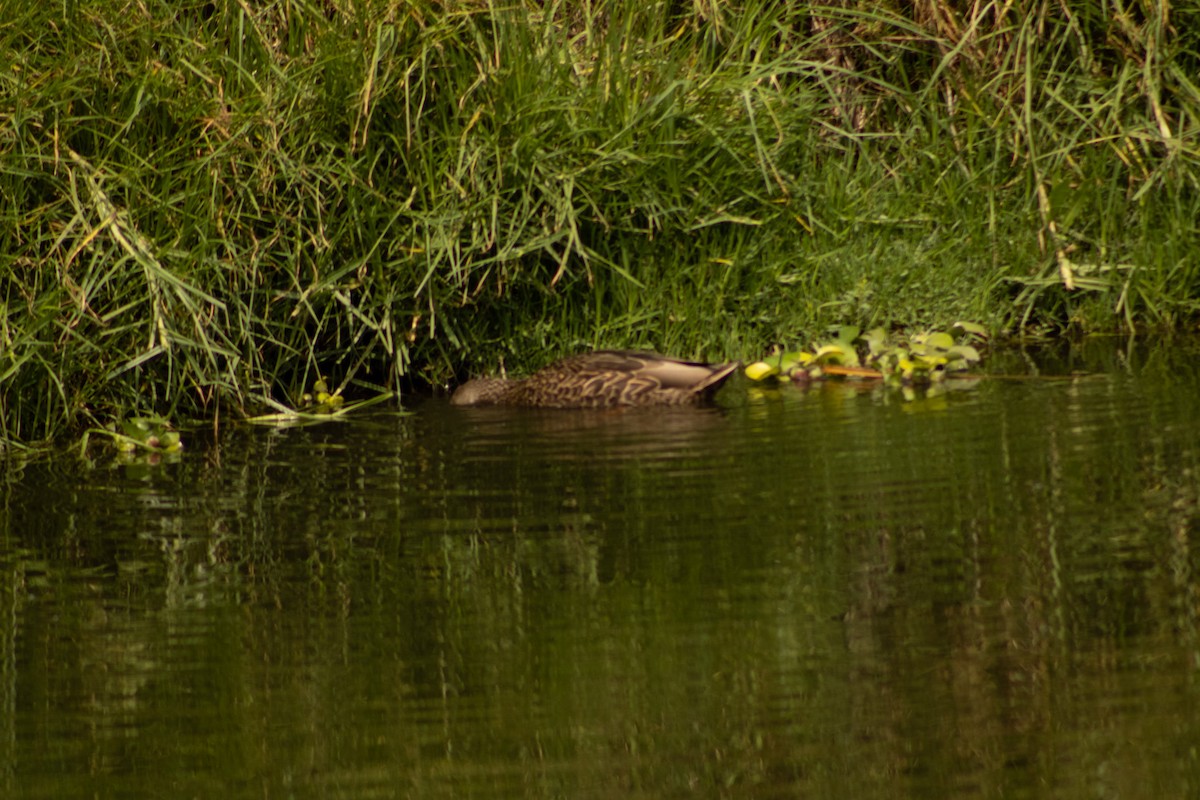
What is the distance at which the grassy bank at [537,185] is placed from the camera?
8438 millimetres

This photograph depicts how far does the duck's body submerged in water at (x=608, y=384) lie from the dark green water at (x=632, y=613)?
0.70 metres

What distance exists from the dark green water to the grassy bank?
1.06 meters

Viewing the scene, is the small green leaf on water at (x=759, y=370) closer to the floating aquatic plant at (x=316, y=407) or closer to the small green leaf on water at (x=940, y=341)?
the small green leaf on water at (x=940, y=341)

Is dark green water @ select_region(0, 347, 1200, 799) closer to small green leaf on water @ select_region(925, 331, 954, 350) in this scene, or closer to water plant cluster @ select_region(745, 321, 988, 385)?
water plant cluster @ select_region(745, 321, 988, 385)

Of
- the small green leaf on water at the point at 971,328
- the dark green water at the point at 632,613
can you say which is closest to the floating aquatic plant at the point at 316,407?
the dark green water at the point at 632,613

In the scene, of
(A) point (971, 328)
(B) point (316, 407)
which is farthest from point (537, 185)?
(A) point (971, 328)

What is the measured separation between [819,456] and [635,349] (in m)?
2.41

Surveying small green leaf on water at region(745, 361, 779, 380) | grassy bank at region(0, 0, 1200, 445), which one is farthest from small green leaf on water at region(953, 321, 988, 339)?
small green leaf on water at region(745, 361, 779, 380)

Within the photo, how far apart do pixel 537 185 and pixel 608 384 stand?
0.97 metres

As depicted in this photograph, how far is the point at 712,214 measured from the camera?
947 centimetres

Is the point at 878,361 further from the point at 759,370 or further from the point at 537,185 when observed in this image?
the point at 537,185

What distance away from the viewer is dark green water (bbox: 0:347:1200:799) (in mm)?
4180

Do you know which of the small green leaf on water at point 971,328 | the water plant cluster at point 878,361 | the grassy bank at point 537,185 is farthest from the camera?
the small green leaf on water at point 971,328

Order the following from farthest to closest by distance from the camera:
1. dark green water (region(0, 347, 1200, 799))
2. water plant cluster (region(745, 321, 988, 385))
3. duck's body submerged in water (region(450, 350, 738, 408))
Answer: water plant cluster (region(745, 321, 988, 385)) → duck's body submerged in water (region(450, 350, 738, 408)) → dark green water (region(0, 347, 1200, 799))
